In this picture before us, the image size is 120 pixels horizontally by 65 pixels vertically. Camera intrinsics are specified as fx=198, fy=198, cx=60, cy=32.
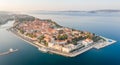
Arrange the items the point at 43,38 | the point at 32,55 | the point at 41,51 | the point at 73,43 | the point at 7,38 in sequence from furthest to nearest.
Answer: the point at 7,38
the point at 43,38
the point at 73,43
the point at 41,51
the point at 32,55

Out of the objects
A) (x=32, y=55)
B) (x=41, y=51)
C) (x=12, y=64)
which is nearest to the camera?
(x=12, y=64)

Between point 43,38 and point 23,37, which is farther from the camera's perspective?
point 23,37

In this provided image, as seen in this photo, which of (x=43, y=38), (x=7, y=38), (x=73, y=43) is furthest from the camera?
(x=7, y=38)

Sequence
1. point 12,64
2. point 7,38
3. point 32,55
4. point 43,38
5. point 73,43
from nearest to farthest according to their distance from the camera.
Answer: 1. point 12,64
2. point 32,55
3. point 73,43
4. point 43,38
5. point 7,38

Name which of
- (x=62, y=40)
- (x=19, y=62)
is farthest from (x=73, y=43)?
(x=19, y=62)

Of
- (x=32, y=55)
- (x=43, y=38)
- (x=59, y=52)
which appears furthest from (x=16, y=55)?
(x=43, y=38)

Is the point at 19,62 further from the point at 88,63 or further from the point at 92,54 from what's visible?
the point at 92,54

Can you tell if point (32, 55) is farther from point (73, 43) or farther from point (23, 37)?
point (23, 37)

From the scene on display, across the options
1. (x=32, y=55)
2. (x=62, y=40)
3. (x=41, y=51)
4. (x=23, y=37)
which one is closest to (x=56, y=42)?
(x=62, y=40)

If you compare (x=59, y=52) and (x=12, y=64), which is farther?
(x=59, y=52)
